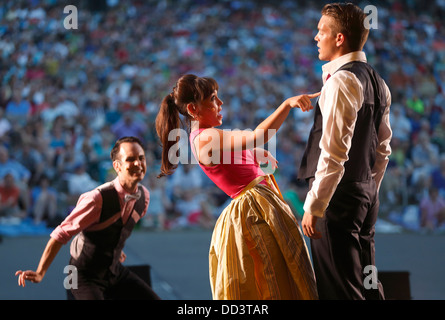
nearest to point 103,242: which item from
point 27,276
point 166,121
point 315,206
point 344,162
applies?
point 27,276

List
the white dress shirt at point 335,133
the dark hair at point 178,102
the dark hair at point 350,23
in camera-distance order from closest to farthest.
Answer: the white dress shirt at point 335,133 < the dark hair at point 350,23 < the dark hair at point 178,102

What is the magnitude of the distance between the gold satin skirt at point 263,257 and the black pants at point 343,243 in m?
0.10

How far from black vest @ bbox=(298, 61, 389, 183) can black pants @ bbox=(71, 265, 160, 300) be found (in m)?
0.99

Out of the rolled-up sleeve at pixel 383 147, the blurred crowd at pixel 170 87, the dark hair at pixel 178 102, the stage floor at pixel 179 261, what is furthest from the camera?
the blurred crowd at pixel 170 87

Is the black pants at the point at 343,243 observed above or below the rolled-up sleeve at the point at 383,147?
below

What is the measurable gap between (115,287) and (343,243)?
3.64 ft

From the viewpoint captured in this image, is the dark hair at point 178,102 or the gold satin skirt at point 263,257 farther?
the dark hair at point 178,102

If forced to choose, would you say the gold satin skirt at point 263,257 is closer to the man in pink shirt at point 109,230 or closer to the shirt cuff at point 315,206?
the shirt cuff at point 315,206

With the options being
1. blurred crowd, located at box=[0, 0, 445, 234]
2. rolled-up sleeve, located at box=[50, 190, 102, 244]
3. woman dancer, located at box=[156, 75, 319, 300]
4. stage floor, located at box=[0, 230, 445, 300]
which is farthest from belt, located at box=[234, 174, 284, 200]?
blurred crowd, located at box=[0, 0, 445, 234]

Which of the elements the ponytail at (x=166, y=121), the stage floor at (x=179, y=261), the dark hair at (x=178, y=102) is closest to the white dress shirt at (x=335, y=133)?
the dark hair at (x=178, y=102)

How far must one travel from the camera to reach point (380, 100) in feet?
6.91

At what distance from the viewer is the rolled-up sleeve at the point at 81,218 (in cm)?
230

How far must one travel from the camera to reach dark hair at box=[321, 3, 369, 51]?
2088mm

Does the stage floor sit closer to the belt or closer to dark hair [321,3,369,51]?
the belt
